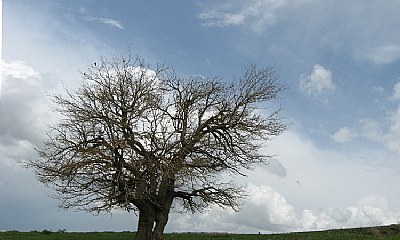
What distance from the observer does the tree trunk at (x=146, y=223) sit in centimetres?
2892

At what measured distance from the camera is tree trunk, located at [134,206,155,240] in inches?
1139

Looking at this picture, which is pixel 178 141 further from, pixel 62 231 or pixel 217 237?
pixel 62 231

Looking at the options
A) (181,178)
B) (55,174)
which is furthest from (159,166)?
(55,174)

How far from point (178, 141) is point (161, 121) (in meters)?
1.64

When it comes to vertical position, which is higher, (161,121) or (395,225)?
(161,121)

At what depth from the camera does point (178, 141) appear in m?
28.6

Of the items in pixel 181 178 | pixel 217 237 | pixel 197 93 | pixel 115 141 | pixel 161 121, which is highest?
pixel 197 93

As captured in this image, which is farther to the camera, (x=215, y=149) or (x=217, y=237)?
(x=217, y=237)

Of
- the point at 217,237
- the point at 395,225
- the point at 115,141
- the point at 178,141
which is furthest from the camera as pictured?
the point at 395,225

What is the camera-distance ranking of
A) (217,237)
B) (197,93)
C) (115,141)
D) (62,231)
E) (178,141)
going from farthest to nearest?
(62,231) → (217,237) → (197,93) → (178,141) → (115,141)

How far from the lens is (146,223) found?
29109 millimetres

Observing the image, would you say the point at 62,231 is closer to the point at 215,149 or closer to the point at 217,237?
the point at 217,237

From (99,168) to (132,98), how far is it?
492 cm

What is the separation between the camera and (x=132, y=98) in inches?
1144
